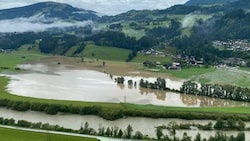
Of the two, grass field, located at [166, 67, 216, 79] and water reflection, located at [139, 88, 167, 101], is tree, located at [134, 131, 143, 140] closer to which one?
water reflection, located at [139, 88, 167, 101]

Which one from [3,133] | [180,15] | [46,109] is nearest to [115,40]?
[180,15]

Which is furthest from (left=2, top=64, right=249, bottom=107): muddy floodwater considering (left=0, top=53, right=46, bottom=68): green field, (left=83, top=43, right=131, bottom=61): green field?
(left=83, top=43, right=131, bottom=61): green field

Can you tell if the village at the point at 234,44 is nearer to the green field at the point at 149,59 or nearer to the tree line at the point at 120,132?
the green field at the point at 149,59

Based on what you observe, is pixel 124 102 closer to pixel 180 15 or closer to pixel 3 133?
pixel 3 133

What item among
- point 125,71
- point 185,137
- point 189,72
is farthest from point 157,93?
point 125,71

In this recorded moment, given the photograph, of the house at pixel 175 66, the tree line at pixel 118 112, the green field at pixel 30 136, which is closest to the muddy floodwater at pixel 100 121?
the tree line at pixel 118 112

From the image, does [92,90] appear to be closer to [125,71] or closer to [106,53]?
[125,71]
